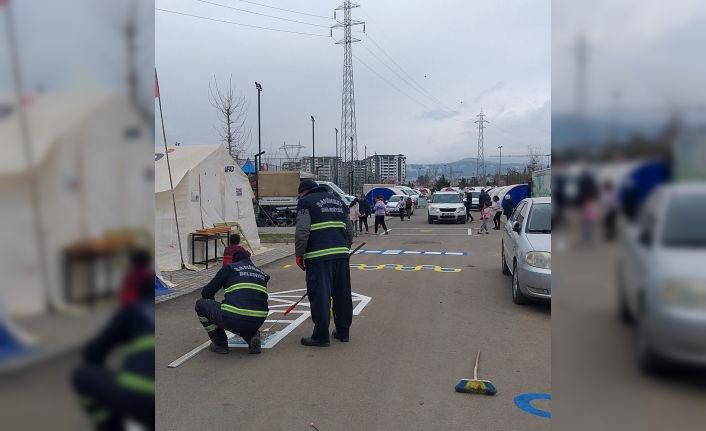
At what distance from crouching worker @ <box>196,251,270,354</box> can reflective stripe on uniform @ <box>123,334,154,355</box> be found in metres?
4.14

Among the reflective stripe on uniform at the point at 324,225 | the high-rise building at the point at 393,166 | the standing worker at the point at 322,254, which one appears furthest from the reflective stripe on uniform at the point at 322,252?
the high-rise building at the point at 393,166

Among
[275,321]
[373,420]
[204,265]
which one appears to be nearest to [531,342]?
[373,420]

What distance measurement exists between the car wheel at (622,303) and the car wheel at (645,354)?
2 cm

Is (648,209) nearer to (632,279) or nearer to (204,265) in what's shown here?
(632,279)

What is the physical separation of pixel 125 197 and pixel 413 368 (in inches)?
165

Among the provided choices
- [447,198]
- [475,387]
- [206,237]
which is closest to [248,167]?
[206,237]

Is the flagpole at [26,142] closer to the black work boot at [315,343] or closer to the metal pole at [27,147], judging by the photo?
the metal pole at [27,147]

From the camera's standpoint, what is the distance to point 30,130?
896 millimetres

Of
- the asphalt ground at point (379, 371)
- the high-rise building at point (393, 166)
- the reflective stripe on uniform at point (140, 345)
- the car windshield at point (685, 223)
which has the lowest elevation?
the asphalt ground at point (379, 371)

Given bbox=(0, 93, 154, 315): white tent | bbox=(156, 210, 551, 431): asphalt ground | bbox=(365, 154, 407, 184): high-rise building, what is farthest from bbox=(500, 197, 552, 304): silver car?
bbox=(365, 154, 407, 184): high-rise building

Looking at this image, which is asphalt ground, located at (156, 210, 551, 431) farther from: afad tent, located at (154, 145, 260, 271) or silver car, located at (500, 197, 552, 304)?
afad tent, located at (154, 145, 260, 271)

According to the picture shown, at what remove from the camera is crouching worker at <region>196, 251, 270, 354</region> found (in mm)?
5125

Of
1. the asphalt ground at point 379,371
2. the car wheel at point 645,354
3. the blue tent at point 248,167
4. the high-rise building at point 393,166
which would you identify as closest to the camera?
the car wheel at point 645,354

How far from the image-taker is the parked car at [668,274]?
756 millimetres
